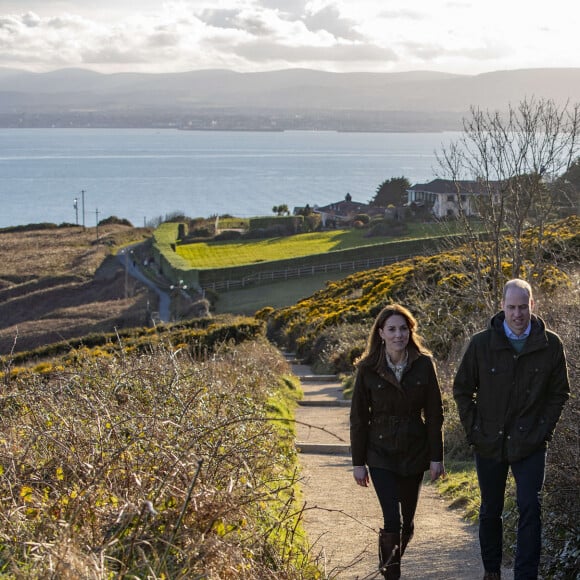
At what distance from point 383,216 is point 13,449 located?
68037 millimetres

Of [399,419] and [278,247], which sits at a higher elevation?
[399,419]

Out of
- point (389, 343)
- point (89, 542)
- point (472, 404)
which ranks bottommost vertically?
point (89, 542)

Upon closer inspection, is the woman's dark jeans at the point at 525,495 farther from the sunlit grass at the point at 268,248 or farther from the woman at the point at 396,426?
the sunlit grass at the point at 268,248

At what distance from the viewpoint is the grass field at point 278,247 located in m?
56.9

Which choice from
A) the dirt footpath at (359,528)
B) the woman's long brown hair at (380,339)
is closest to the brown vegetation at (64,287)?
the dirt footpath at (359,528)

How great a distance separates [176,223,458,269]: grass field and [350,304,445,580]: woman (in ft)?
157

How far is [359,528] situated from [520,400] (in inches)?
103

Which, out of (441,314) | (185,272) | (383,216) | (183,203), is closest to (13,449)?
(441,314)

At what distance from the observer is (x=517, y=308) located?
5.32 meters

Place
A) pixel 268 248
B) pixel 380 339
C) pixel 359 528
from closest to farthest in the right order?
1. pixel 380 339
2. pixel 359 528
3. pixel 268 248

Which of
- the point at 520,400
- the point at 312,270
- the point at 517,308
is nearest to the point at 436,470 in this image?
the point at 520,400

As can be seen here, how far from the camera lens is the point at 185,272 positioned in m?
50.8

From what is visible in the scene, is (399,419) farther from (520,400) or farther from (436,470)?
(520,400)

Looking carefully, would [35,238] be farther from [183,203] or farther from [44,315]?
[183,203]
